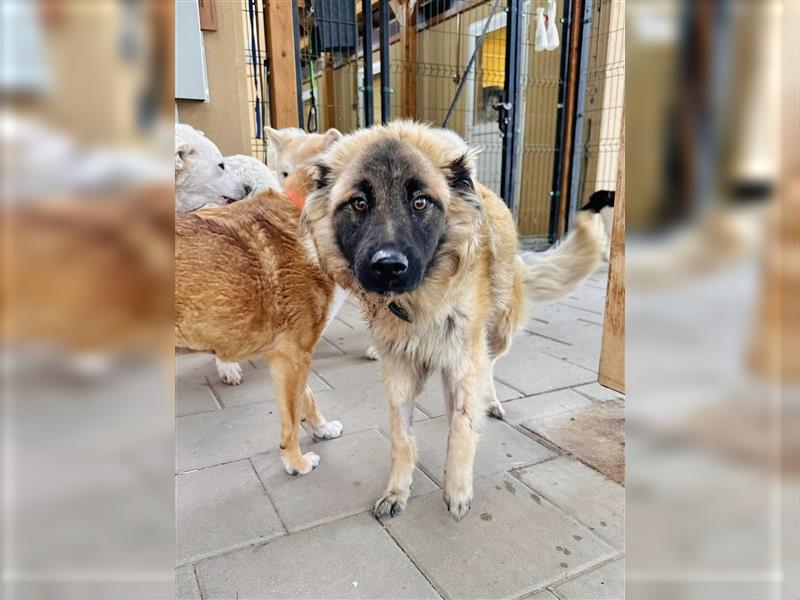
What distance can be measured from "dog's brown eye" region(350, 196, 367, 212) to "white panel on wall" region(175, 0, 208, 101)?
1583mm

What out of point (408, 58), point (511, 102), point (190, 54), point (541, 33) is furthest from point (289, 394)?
point (408, 58)

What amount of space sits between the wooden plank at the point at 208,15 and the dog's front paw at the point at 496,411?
490 cm

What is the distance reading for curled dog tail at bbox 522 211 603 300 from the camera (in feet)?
9.34

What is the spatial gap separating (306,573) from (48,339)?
1.70m

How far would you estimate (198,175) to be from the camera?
3.51m

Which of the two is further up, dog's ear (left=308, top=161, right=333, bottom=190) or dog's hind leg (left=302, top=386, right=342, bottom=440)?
dog's ear (left=308, top=161, right=333, bottom=190)

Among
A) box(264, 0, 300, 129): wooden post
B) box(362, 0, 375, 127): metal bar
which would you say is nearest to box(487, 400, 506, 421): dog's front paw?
box(362, 0, 375, 127): metal bar

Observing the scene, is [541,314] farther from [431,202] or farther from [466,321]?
[431,202]

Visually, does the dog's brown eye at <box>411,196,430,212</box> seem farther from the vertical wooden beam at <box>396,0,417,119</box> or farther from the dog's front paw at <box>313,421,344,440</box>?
the vertical wooden beam at <box>396,0,417,119</box>

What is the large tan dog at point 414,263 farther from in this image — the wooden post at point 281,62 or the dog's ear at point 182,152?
the wooden post at point 281,62

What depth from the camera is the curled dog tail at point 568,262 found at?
2848 mm

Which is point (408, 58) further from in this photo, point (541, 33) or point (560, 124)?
point (560, 124)

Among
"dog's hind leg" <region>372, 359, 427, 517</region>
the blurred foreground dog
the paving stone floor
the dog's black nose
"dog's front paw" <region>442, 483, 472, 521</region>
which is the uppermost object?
the blurred foreground dog

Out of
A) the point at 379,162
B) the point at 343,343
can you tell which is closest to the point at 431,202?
the point at 379,162
